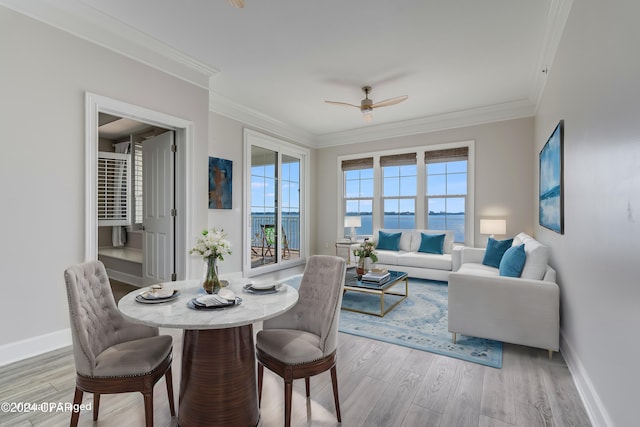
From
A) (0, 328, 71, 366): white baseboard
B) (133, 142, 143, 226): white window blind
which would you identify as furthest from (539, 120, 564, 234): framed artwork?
(133, 142, 143, 226): white window blind

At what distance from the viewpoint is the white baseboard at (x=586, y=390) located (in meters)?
1.66

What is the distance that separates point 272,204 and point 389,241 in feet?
7.78

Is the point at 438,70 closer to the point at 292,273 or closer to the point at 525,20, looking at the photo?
the point at 525,20

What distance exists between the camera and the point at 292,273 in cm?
611

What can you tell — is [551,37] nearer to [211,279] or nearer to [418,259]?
[418,259]

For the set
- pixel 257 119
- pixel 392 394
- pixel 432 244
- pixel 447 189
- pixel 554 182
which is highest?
pixel 257 119

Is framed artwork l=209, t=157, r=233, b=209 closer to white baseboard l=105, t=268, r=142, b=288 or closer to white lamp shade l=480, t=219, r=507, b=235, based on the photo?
white baseboard l=105, t=268, r=142, b=288

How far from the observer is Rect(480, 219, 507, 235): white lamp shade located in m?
4.95

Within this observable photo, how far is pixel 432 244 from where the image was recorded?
5.46 m

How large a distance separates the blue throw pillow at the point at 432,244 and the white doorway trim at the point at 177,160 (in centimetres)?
393

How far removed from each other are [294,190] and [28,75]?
4606mm

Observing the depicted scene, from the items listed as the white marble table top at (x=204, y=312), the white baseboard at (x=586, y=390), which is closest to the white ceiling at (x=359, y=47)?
the white marble table top at (x=204, y=312)

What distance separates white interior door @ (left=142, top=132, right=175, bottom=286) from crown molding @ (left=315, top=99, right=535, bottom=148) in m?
3.78

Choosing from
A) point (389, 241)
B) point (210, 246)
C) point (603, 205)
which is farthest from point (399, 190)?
point (210, 246)
